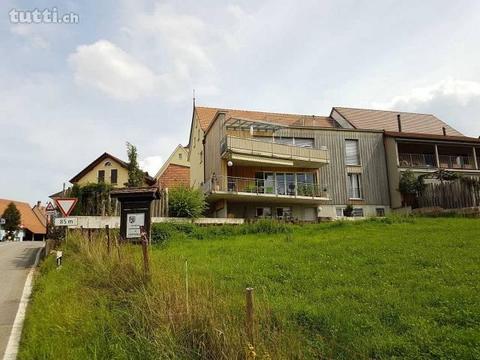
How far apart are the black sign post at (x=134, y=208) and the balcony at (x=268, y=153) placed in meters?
14.7

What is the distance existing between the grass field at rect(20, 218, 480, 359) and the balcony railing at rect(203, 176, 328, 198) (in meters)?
18.1

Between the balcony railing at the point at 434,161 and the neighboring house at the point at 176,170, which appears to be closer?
the balcony railing at the point at 434,161

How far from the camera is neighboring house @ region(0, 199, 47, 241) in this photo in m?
62.9

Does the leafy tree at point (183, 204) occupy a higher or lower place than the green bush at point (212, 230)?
higher

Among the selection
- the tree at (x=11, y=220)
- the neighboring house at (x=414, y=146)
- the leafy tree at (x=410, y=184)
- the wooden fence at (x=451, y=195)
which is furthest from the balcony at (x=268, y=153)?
the tree at (x=11, y=220)

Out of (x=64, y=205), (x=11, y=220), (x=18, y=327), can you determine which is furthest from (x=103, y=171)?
(x=18, y=327)

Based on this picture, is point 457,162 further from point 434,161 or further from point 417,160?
point 417,160

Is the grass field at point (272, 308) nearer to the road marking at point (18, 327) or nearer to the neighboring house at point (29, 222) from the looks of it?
the road marking at point (18, 327)

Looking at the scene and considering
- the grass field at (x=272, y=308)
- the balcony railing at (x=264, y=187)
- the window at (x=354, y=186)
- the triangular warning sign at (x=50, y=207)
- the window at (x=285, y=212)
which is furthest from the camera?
the window at (x=354, y=186)

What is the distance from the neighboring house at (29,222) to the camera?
62.9 m

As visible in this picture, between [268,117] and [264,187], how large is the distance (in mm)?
9953

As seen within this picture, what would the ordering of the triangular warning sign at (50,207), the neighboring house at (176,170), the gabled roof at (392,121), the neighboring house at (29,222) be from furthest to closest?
the neighboring house at (29,222)
the neighboring house at (176,170)
the gabled roof at (392,121)
the triangular warning sign at (50,207)

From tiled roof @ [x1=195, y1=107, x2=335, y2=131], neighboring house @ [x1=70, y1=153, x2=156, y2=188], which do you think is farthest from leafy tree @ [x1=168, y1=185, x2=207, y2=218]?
neighboring house @ [x1=70, y1=153, x2=156, y2=188]

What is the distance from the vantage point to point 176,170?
52.7 m
